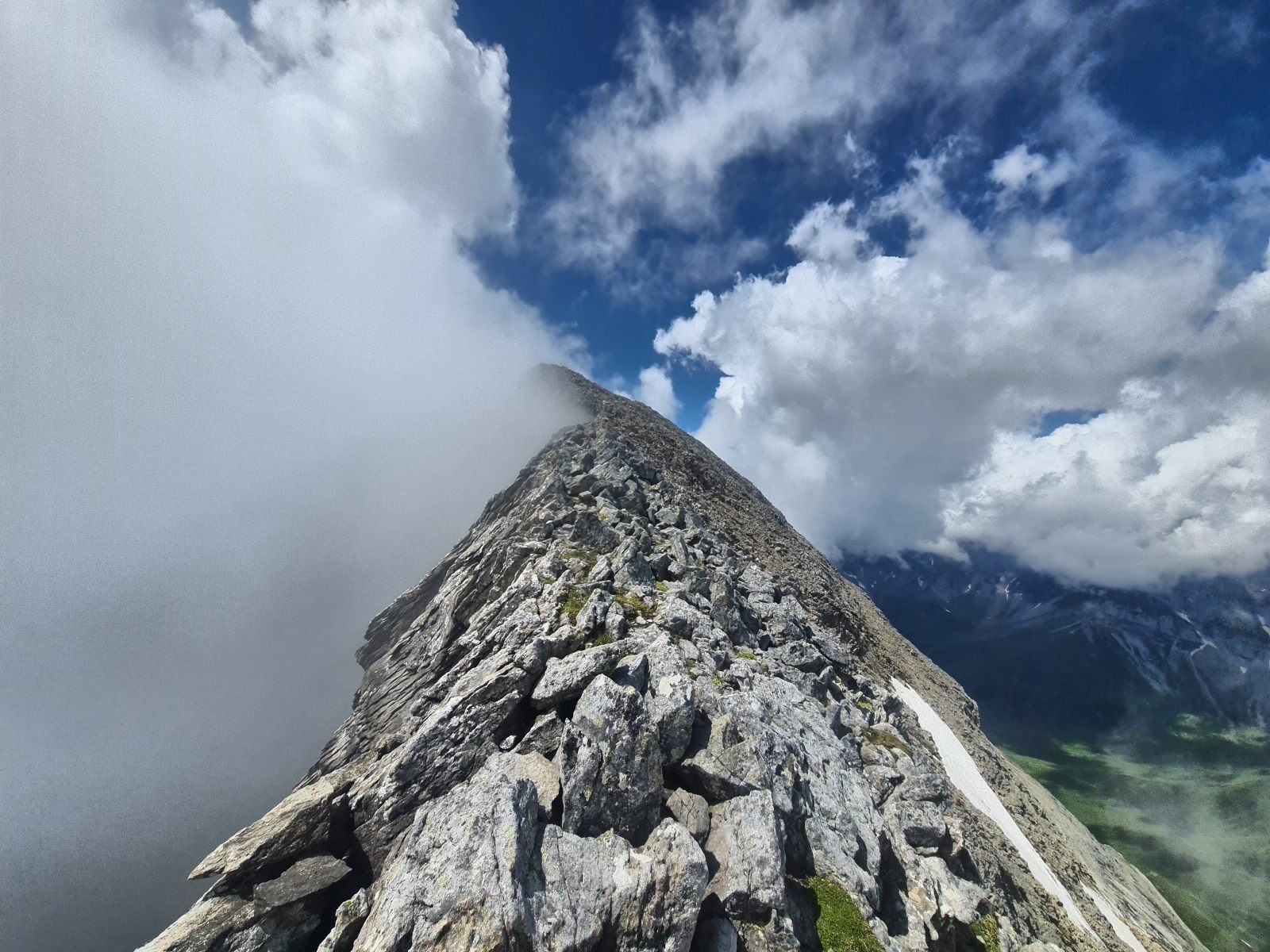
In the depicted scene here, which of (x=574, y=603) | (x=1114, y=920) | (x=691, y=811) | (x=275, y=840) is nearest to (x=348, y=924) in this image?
(x=275, y=840)

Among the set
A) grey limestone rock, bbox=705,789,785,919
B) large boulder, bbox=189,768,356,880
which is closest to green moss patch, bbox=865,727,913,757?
grey limestone rock, bbox=705,789,785,919

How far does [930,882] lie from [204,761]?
79.3 meters

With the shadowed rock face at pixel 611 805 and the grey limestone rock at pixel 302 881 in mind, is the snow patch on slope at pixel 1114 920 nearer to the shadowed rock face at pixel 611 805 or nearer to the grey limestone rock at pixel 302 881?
the shadowed rock face at pixel 611 805

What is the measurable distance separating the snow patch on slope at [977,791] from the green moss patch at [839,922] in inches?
1376

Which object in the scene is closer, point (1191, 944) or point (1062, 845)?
point (1062, 845)

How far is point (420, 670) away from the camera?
36.2 m

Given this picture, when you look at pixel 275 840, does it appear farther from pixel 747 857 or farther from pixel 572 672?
pixel 747 857

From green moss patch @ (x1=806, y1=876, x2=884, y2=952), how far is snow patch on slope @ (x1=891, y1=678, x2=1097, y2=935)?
3495 cm

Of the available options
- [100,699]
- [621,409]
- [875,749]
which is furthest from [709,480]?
[100,699]

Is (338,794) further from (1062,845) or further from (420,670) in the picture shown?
(1062,845)

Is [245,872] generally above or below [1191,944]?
above

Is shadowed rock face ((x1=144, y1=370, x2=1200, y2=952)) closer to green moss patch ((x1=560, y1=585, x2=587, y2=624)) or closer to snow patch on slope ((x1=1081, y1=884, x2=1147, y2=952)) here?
green moss patch ((x1=560, y1=585, x2=587, y2=624))

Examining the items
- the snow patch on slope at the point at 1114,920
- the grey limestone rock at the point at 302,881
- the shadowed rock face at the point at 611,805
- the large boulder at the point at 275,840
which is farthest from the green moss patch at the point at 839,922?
the snow patch on slope at the point at 1114,920

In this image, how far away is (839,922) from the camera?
1652cm
